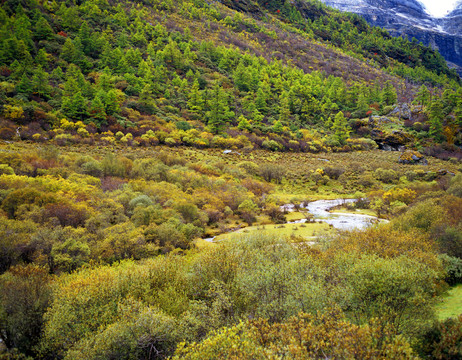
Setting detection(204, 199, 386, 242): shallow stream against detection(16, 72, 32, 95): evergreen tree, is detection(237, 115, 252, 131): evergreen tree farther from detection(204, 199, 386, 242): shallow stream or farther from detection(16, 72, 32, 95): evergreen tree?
detection(16, 72, 32, 95): evergreen tree

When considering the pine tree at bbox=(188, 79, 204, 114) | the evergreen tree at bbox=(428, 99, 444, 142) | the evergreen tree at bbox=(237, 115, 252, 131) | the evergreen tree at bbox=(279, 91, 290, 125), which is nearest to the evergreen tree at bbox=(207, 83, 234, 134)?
the pine tree at bbox=(188, 79, 204, 114)

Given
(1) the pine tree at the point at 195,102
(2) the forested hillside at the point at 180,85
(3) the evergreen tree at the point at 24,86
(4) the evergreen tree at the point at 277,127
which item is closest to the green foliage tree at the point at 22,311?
(2) the forested hillside at the point at 180,85

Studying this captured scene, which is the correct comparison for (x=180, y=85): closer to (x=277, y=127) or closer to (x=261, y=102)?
(x=261, y=102)

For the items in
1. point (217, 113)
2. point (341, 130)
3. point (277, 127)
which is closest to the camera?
point (217, 113)

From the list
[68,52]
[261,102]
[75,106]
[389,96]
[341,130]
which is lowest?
[75,106]

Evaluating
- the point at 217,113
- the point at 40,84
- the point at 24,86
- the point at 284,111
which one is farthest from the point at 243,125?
the point at 24,86

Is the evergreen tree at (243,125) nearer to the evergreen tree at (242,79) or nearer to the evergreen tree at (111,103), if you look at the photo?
the evergreen tree at (242,79)

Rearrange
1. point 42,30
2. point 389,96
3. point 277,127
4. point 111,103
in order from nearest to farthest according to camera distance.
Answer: point 111,103 < point 42,30 < point 277,127 < point 389,96

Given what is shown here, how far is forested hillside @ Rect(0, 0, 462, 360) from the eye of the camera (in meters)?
8.09

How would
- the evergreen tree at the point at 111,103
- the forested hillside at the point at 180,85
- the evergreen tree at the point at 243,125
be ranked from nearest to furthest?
the forested hillside at the point at 180,85 < the evergreen tree at the point at 111,103 < the evergreen tree at the point at 243,125

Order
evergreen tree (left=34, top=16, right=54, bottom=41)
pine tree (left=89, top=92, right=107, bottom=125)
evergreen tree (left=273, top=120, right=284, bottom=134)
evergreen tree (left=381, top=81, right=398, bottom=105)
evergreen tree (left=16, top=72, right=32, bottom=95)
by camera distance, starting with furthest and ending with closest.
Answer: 1. evergreen tree (left=381, top=81, right=398, bottom=105)
2. evergreen tree (left=273, top=120, right=284, bottom=134)
3. evergreen tree (left=34, top=16, right=54, bottom=41)
4. pine tree (left=89, top=92, right=107, bottom=125)
5. evergreen tree (left=16, top=72, right=32, bottom=95)

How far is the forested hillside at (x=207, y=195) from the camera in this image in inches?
318

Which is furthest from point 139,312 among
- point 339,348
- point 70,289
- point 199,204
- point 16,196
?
point 199,204

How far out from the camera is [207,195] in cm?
2605
